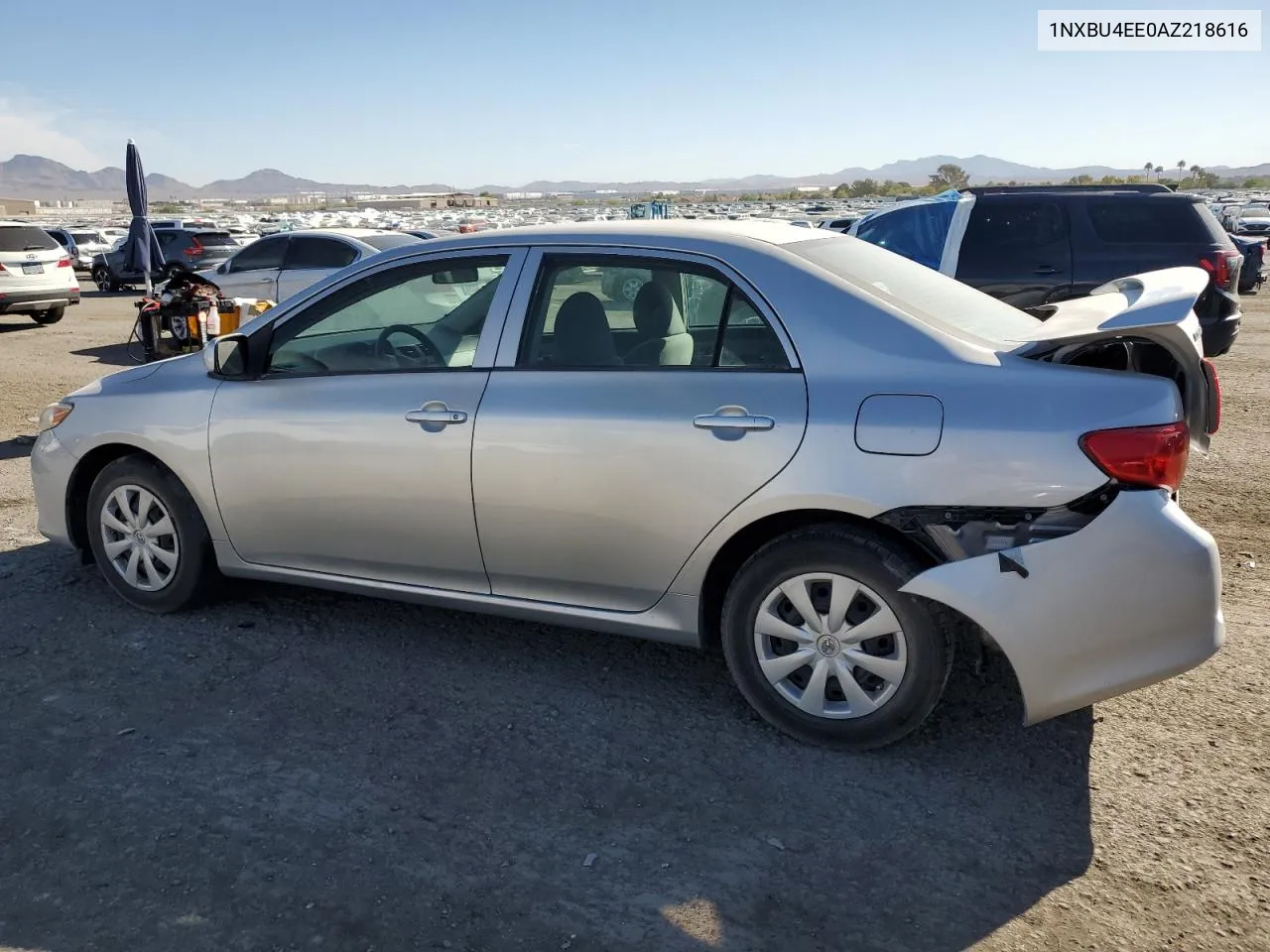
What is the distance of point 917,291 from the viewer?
391cm

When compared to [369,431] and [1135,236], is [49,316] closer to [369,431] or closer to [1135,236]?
[1135,236]

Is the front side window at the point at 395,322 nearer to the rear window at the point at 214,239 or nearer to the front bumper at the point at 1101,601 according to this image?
the front bumper at the point at 1101,601

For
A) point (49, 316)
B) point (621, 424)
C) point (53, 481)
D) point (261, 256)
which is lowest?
point (53, 481)

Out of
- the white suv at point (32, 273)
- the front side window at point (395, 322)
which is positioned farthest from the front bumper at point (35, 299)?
the front side window at point (395, 322)

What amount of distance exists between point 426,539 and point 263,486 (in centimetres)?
79

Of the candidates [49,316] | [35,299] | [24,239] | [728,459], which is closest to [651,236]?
[728,459]

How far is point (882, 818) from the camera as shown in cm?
324

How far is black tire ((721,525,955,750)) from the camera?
339cm

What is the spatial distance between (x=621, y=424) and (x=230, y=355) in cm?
183

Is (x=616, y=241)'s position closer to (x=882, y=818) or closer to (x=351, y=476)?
(x=351, y=476)

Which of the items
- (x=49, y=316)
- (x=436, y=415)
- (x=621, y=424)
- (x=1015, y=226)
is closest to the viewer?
(x=621, y=424)

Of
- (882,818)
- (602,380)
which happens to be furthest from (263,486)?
(882,818)

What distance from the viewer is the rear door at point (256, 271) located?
1519 centimetres

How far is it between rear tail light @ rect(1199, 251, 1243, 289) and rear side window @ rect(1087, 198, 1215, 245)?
0.51ft
